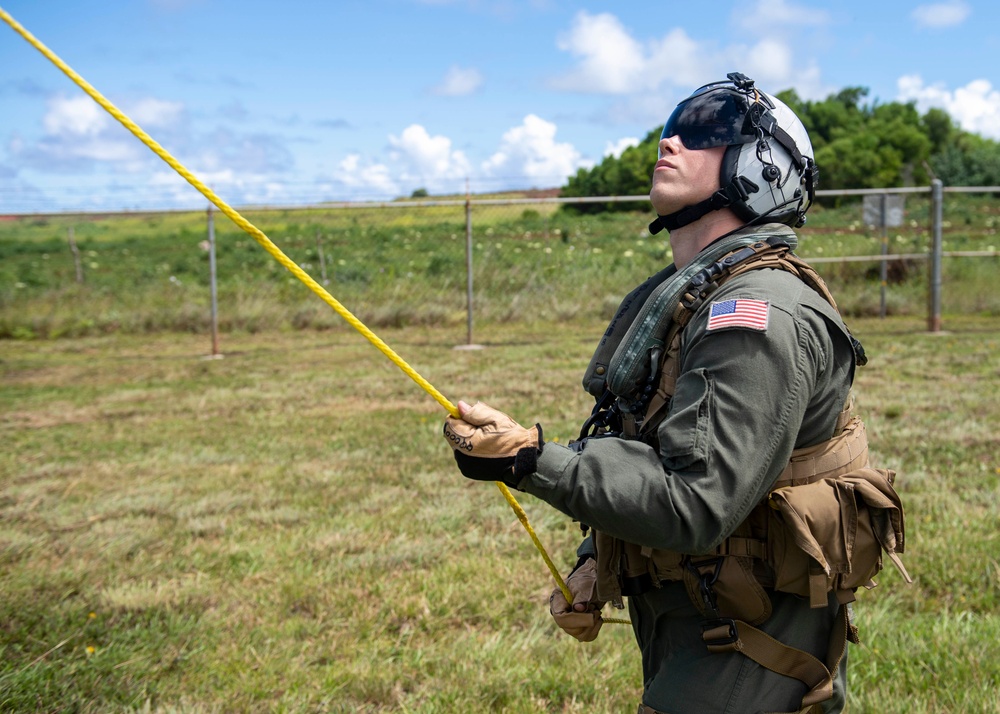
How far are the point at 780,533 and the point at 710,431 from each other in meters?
0.37

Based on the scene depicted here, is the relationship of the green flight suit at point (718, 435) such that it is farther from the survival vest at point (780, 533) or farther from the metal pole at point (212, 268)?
the metal pole at point (212, 268)

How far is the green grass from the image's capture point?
3389 millimetres

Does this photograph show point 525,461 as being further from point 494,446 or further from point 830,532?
point 830,532

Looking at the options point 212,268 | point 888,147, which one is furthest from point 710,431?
point 888,147

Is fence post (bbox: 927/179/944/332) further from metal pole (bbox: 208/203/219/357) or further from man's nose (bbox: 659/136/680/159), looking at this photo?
man's nose (bbox: 659/136/680/159)

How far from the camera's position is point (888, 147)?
2341 inches

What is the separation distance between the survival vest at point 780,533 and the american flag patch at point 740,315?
0.51ft

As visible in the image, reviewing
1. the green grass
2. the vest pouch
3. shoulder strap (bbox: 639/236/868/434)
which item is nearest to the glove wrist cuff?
shoulder strap (bbox: 639/236/868/434)

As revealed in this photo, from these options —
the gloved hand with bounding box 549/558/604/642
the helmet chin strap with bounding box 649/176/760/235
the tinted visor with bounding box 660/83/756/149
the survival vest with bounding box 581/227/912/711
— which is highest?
the tinted visor with bounding box 660/83/756/149

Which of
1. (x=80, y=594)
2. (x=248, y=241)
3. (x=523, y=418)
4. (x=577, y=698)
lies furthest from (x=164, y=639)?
(x=248, y=241)

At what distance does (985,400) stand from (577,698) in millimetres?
6210

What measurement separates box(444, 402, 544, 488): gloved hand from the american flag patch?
1.33ft

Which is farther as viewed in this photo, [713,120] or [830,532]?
[713,120]

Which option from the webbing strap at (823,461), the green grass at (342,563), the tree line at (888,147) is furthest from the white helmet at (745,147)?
the tree line at (888,147)
